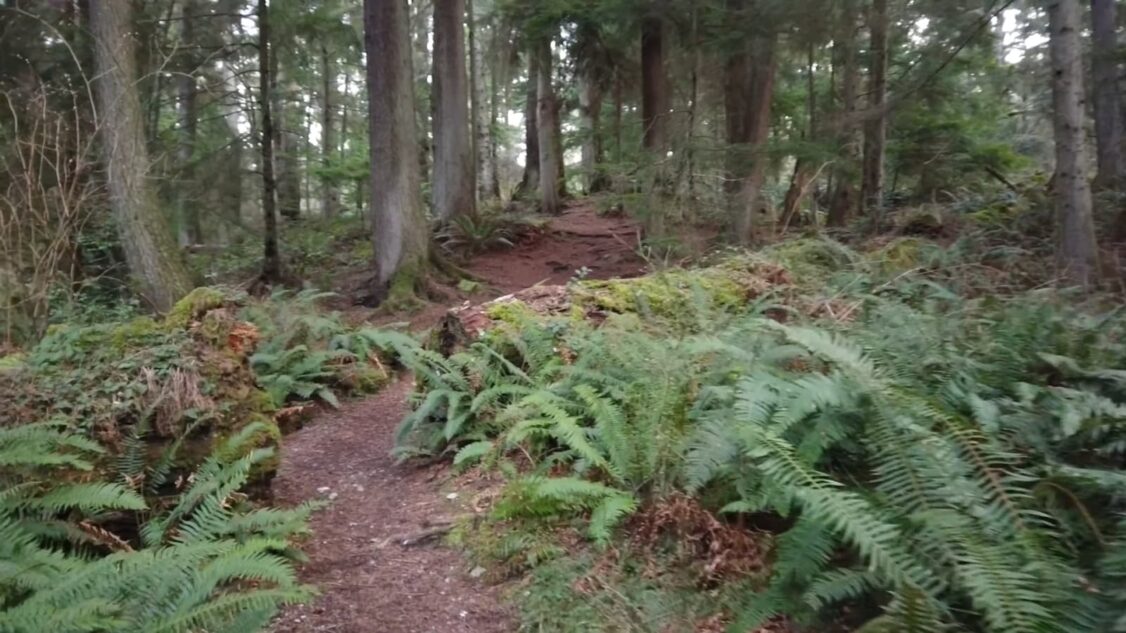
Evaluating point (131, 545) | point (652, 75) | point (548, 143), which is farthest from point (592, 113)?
point (131, 545)

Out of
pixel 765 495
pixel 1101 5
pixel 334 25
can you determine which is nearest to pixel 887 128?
pixel 1101 5

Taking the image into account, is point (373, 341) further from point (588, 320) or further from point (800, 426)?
point (800, 426)

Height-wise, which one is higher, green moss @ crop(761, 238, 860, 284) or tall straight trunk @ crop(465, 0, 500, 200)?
tall straight trunk @ crop(465, 0, 500, 200)

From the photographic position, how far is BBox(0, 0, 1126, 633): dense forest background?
3.42 meters

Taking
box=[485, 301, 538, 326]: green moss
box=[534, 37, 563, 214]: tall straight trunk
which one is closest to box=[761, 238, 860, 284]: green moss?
box=[485, 301, 538, 326]: green moss

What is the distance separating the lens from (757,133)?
1230 cm

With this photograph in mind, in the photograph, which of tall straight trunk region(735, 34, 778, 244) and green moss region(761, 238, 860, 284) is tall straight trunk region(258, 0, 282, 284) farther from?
green moss region(761, 238, 860, 284)

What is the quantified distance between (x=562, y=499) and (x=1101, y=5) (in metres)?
11.8

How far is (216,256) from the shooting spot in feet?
54.1

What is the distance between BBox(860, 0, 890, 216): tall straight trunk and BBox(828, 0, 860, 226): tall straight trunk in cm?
25

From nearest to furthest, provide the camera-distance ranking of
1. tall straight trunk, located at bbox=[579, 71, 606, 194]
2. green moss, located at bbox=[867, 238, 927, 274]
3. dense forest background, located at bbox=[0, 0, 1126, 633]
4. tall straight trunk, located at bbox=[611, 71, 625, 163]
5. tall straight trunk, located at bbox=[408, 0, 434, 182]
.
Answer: dense forest background, located at bbox=[0, 0, 1126, 633] < green moss, located at bbox=[867, 238, 927, 274] < tall straight trunk, located at bbox=[611, 71, 625, 163] < tall straight trunk, located at bbox=[579, 71, 606, 194] < tall straight trunk, located at bbox=[408, 0, 434, 182]

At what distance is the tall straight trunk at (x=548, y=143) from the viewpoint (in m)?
19.9

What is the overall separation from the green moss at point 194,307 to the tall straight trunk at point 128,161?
469 cm

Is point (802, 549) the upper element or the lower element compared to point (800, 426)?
lower
